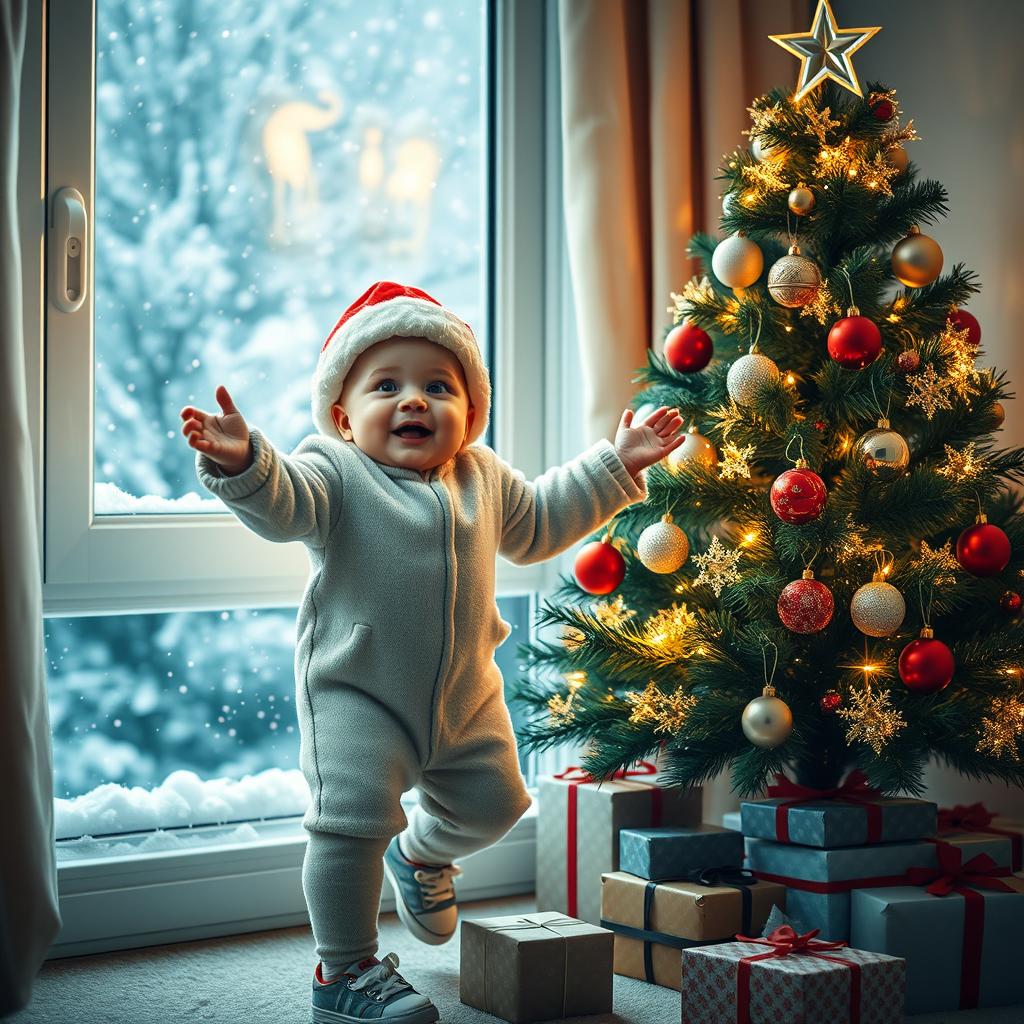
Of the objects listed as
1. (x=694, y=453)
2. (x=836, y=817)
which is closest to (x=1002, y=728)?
(x=836, y=817)

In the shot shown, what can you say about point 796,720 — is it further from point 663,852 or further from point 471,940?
point 471,940

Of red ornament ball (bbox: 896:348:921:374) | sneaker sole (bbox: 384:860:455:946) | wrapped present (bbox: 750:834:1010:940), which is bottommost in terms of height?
sneaker sole (bbox: 384:860:455:946)

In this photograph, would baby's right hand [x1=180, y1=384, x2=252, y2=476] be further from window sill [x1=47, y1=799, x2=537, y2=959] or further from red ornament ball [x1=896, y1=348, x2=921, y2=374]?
red ornament ball [x1=896, y1=348, x2=921, y2=374]

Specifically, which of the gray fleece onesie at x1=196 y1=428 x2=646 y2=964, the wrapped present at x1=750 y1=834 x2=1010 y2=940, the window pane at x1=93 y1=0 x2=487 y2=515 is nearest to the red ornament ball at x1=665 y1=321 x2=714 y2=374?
the gray fleece onesie at x1=196 y1=428 x2=646 y2=964

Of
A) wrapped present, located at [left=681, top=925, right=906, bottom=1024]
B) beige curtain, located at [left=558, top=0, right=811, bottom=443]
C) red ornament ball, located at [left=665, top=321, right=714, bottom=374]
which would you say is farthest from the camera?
beige curtain, located at [left=558, top=0, right=811, bottom=443]

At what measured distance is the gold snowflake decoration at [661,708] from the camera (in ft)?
5.95

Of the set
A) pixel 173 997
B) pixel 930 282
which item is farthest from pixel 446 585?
pixel 930 282

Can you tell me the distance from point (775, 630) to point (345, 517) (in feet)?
2.05

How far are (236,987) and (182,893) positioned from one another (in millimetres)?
271

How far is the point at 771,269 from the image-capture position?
1.85m

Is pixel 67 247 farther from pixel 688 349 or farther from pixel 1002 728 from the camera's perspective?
pixel 1002 728

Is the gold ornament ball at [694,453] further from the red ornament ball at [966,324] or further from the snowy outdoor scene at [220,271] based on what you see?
the snowy outdoor scene at [220,271]

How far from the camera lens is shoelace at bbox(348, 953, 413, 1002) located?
5.27 feet

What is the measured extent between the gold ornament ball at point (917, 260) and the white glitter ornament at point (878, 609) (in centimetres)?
46
